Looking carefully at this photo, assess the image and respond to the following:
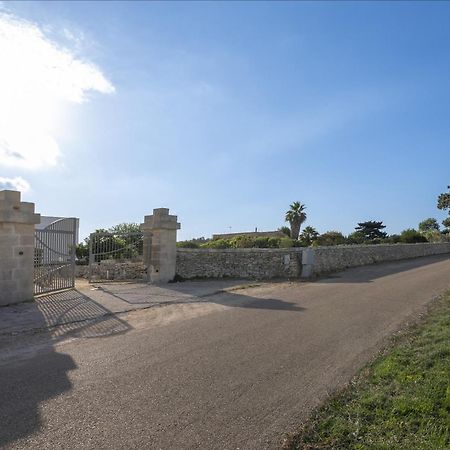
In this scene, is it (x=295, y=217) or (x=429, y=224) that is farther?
(x=429, y=224)

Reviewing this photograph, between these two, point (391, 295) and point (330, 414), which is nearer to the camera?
point (330, 414)

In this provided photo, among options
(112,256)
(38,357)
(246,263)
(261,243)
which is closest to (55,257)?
(112,256)

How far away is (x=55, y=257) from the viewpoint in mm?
12727

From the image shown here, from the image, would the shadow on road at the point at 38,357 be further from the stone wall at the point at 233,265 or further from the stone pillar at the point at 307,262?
the stone pillar at the point at 307,262

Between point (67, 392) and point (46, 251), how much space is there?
8437mm

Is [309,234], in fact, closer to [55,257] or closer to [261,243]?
[261,243]

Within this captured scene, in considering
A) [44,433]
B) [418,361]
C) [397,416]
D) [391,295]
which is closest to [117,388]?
[44,433]

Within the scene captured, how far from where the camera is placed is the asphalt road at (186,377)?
370 centimetres

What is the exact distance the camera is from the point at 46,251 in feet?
40.1

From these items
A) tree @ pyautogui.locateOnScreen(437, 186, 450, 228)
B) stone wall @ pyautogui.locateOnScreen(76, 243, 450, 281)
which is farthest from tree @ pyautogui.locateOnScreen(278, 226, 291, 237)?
stone wall @ pyautogui.locateOnScreen(76, 243, 450, 281)

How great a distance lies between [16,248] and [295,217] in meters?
45.7

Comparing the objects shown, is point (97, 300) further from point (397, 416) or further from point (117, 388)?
point (397, 416)

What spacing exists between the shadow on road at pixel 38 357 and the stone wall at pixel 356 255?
38.4ft

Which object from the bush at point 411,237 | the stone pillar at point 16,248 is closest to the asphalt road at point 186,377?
the stone pillar at point 16,248
